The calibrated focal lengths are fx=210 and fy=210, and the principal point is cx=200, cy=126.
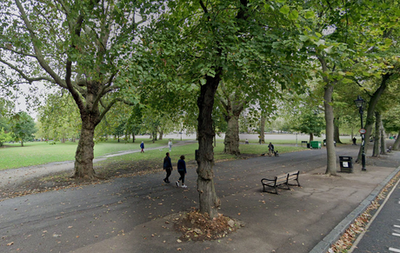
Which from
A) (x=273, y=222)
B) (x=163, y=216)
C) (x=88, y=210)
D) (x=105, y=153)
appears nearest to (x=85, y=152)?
(x=88, y=210)

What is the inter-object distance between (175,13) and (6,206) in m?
9.05

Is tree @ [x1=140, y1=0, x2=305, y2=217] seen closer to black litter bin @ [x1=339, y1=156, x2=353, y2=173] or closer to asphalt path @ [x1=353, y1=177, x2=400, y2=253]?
asphalt path @ [x1=353, y1=177, x2=400, y2=253]

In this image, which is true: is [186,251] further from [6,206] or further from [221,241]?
[6,206]

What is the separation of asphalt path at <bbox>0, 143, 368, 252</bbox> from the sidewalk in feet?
1.30

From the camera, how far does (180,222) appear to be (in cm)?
564

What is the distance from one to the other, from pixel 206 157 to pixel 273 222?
256 centimetres

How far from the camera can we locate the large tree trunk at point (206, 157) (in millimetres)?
5594

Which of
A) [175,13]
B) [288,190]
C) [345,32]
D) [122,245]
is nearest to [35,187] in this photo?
[122,245]

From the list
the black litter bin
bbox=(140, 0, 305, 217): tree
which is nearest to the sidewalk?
bbox=(140, 0, 305, 217): tree

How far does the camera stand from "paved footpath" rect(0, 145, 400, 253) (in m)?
4.66

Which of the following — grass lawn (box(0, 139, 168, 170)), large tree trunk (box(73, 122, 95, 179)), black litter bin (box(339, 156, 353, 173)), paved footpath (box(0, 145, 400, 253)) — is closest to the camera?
paved footpath (box(0, 145, 400, 253))

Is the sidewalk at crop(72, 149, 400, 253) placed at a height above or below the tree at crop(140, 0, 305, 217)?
below

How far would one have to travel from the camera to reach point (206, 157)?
5.65m

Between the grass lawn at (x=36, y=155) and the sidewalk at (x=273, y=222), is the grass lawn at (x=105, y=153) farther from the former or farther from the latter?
the sidewalk at (x=273, y=222)
